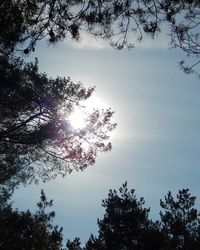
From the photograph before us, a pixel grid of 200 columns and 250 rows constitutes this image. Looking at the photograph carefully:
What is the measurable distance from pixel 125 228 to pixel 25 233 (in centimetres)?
725

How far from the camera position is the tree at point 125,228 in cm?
2581

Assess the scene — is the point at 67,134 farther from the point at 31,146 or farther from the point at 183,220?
the point at 183,220

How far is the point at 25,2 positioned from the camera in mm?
8617

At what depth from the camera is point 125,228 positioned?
27016 millimetres

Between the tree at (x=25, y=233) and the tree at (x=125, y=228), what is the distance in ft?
11.3

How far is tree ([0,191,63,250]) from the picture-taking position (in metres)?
28.4

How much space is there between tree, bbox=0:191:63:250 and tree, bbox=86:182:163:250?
3.43 m

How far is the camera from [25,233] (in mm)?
30031

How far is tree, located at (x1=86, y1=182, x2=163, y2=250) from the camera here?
2581cm

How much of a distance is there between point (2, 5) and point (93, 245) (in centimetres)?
2191

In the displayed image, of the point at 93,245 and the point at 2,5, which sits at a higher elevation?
the point at 93,245

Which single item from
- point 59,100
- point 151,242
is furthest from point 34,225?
point 59,100

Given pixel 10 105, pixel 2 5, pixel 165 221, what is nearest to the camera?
pixel 2 5

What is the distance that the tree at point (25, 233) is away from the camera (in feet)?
93.2
